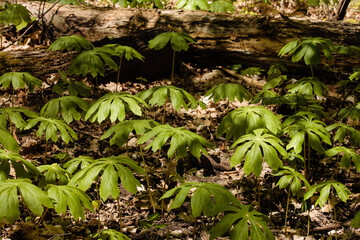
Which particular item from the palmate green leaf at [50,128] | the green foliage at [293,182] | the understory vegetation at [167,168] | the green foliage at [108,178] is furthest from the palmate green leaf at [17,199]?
the green foliage at [293,182]

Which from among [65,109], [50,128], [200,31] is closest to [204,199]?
[50,128]

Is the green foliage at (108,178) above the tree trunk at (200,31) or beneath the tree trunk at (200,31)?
beneath

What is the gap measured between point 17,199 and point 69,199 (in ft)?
0.99

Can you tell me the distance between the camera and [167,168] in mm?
2670

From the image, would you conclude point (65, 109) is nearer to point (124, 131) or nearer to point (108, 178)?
point (124, 131)

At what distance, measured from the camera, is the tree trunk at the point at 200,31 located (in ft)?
14.1

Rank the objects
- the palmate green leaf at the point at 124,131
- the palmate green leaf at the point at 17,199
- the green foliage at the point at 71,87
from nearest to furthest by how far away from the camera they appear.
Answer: the palmate green leaf at the point at 17,199, the palmate green leaf at the point at 124,131, the green foliage at the point at 71,87

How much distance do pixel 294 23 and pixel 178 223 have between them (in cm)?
354

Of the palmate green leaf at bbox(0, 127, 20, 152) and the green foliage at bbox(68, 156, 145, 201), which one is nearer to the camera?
the green foliage at bbox(68, 156, 145, 201)

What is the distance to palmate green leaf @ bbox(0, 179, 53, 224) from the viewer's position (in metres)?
1.34

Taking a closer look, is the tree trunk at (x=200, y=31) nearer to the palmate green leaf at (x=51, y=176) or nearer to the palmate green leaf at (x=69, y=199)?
the palmate green leaf at (x=51, y=176)

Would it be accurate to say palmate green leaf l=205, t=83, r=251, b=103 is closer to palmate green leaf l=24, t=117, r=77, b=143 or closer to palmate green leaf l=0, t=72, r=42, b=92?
palmate green leaf l=24, t=117, r=77, b=143

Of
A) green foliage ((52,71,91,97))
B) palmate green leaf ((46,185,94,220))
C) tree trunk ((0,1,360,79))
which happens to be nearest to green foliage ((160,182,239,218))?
palmate green leaf ((46,185,94,220))

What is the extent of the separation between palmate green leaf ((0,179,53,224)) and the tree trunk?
3.08 metres
